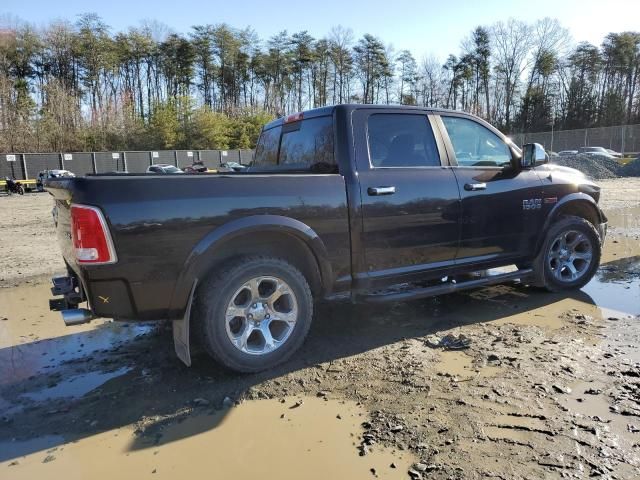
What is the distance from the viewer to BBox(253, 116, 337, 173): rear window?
4.21m

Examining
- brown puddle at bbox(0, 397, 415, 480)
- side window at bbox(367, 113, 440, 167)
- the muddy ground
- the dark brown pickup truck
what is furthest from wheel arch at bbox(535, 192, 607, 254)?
brown puddle at bbox(0, 397, 415, 480)

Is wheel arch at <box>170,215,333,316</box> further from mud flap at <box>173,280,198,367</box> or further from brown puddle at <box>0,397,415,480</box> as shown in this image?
brown puddle at <box>0,397,415,480</box>

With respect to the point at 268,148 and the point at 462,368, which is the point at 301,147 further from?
the point at 462,368

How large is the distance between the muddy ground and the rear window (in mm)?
1572

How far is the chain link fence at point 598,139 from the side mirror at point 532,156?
45329 millimetres

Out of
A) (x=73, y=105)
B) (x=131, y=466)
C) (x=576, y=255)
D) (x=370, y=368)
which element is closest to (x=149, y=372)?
(x=131, y=466)

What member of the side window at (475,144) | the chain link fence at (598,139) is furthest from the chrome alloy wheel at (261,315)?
the chain link fence at (598,139)

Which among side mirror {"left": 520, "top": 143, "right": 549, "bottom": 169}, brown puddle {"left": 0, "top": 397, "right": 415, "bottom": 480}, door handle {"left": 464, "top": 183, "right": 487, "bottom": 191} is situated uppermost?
side mirror {"left": 520, "top": 143, "right": 549, "bottom": 169}

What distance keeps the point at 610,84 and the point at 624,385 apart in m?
73.8

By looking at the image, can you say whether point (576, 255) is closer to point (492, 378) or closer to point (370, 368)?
point (492, 378)

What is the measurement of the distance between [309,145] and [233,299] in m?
1.67

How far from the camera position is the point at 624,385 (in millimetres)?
3348

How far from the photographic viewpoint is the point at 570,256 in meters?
5.58

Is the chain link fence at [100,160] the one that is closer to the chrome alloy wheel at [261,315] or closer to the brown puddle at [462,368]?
the chrome alloy wheel at [261,315]
